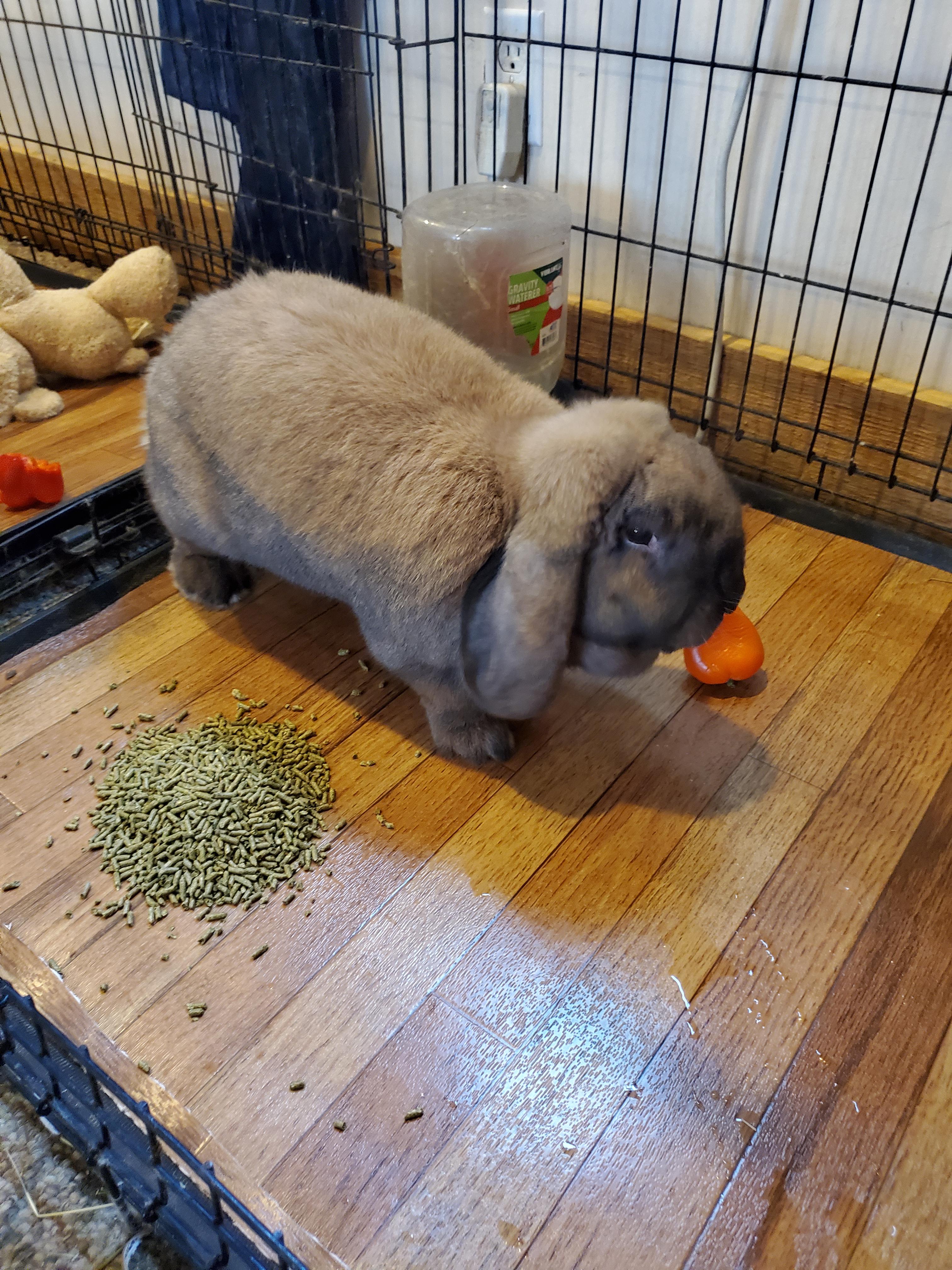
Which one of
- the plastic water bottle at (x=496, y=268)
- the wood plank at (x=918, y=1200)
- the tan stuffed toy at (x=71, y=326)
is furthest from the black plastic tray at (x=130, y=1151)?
the tan stuffed toy at (x=71, y=326)

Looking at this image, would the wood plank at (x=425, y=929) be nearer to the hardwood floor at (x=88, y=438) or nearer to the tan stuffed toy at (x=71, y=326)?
the hardwood floor at (x=88, y=438)

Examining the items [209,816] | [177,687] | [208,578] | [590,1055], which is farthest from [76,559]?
[590,1055]

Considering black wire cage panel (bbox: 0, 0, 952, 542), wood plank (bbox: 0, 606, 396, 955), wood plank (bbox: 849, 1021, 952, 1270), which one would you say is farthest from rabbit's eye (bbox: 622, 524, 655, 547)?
black wire cage panel (bbox: 0, 0, 952, 542)

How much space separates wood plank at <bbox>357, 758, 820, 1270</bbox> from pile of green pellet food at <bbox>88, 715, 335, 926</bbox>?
1.28ft

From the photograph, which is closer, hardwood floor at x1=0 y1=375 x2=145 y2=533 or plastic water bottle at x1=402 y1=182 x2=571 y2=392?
plastic water bottle at x1=402 y1=182 x2=571 y2=392

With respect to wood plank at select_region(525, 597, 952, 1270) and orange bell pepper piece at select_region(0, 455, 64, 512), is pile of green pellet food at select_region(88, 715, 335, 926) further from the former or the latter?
orange bell pepper piece at select_region(0, 455, 64, 512)

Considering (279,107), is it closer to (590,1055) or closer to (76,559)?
(76,559)

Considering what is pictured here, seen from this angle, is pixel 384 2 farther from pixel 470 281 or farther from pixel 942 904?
pixel 942 904

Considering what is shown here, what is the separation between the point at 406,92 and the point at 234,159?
617mm

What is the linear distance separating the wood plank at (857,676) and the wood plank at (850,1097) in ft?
0.70

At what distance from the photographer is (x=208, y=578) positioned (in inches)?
62.7

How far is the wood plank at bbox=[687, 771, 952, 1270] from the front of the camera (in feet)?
2.91

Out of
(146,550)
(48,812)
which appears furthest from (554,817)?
(146,550)

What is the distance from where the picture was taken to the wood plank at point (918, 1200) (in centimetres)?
87
